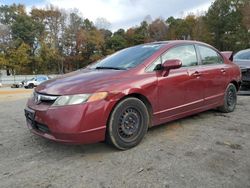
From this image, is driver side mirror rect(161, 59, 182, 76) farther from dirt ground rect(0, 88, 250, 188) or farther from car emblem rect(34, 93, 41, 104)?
car emblem rect(34, 93, 41, 104)

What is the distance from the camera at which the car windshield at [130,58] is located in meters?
4.01

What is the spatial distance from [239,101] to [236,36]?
41130 mm

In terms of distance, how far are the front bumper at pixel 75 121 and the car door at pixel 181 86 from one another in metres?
0.98

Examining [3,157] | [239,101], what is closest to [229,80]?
[239,101]

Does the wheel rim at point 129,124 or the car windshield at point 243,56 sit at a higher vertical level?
the car windshield at point 243,56

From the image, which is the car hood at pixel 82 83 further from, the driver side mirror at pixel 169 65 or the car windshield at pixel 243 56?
the car windshield at pixel 243 56

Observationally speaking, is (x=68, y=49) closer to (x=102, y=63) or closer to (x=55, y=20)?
(x=55, y=20)

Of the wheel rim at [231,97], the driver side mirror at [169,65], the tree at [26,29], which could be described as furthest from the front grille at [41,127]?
the tree at [26,29]

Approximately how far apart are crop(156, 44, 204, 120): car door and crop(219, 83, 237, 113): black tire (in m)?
0.94

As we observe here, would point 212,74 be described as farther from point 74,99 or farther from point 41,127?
point 41,127

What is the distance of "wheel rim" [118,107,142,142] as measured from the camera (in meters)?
3.52

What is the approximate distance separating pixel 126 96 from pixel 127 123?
0.35 meters

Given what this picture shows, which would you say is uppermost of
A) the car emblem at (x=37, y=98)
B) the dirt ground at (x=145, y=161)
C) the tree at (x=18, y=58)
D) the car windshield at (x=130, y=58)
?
the tree at (x=18, y=58)

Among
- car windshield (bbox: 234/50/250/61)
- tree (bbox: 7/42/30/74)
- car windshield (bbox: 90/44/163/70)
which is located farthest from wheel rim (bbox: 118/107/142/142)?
tree (bbox: 7/42/30/74)
